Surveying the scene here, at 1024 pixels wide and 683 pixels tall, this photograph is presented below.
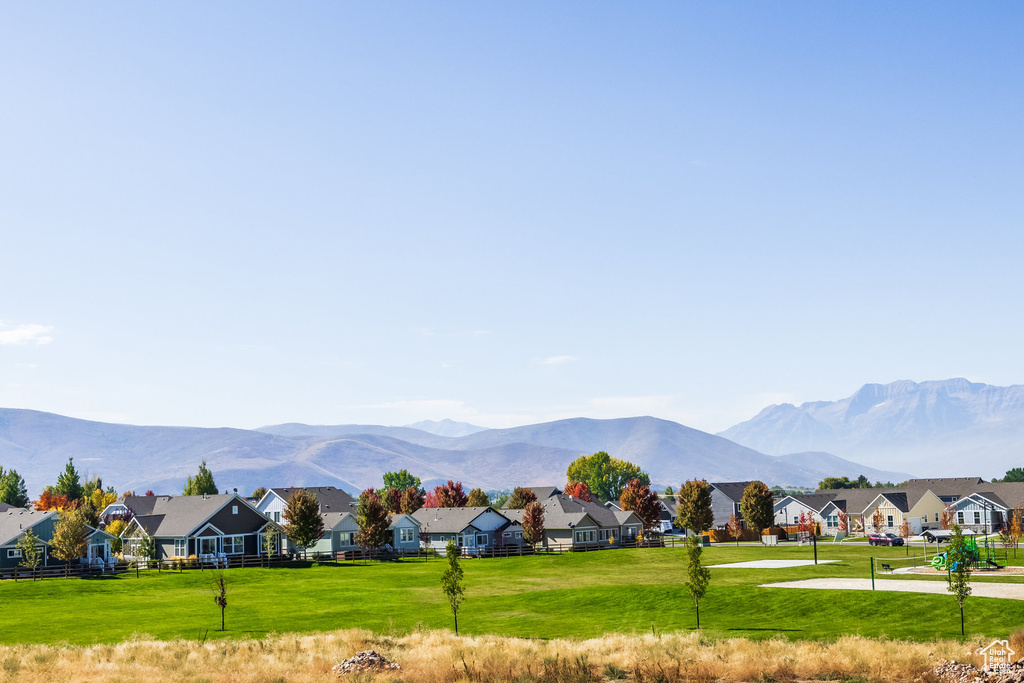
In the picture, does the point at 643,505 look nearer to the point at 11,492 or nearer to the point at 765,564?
the point at 765,564

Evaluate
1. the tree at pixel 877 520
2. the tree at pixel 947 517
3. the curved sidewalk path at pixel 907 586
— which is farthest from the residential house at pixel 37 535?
the tree at pixel 947 517

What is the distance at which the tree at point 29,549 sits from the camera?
82.2 meters

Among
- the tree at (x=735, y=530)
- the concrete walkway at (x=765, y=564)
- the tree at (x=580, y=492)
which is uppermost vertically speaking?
the tree at (x=580, y=492)

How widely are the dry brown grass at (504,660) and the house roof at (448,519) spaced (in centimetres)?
7094

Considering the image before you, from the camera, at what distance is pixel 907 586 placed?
175 ft

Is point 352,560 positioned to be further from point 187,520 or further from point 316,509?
point 187,520

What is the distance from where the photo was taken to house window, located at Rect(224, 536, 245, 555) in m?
95.8

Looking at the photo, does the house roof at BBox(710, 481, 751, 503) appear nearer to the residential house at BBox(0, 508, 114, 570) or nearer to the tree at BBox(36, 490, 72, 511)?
the residential house at BBox(0, 508, 114, 570)

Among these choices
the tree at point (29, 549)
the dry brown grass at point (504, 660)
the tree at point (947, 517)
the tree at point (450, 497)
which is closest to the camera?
the dry brown grass at point (504, 660)

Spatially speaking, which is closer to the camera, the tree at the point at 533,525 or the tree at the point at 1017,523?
the tree at the point at 1017,523

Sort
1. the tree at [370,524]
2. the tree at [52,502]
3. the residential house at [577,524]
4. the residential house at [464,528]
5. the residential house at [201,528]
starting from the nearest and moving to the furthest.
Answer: the residential house at [201,528]
the tree at [370,524]
the residential house at [464,528]
the residential house at [577,524]
the tree at [52,502]

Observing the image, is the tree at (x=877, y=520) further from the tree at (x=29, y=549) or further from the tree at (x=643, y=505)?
the tree at (x=29, y=549)

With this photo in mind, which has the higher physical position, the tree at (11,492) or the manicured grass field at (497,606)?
the tree at (11,492)

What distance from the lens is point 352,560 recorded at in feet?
318
